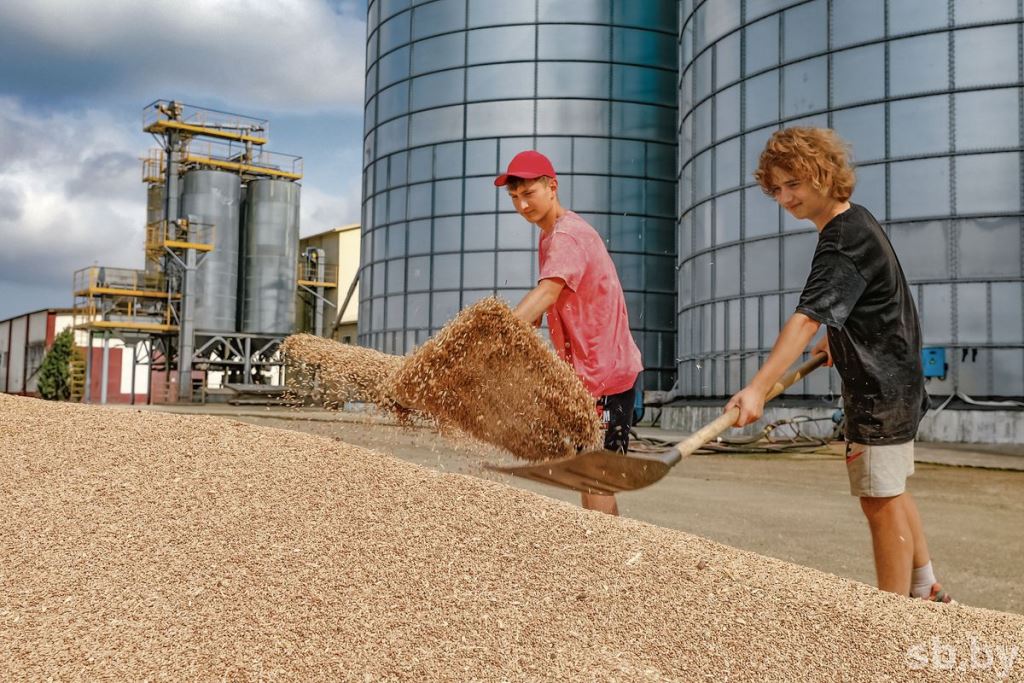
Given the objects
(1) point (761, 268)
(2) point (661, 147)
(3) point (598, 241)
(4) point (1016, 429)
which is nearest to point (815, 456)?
(4) point (1016, 429)

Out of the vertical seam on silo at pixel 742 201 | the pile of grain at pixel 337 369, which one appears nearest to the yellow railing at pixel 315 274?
the vertical seam on silo at pixel 742 201

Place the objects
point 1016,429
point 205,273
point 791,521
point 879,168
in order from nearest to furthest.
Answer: point 791,521 → point 1016,429 → point 879,168 → point 205,273

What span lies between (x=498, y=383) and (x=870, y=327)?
1.33m

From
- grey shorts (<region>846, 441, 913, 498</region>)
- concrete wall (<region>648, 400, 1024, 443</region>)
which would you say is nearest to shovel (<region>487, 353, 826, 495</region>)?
grey shorts (<region>846, 441, 913, 498</region>)

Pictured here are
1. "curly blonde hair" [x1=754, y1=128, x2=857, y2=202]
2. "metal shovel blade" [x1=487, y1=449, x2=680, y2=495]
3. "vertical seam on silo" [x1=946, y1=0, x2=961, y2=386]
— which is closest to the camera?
"curly blonde hair" [x1=754, y1=128, x2=857, y2=202]

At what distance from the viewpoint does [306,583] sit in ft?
9.51

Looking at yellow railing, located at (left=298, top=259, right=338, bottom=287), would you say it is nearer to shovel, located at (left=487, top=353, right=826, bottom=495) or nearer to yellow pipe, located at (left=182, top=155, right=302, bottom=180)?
yellow pipe, located at (left=182, top=155, right=302, bottom=180)

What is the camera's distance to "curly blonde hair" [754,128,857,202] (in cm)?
285

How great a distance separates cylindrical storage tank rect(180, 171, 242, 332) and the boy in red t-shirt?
29237 mm

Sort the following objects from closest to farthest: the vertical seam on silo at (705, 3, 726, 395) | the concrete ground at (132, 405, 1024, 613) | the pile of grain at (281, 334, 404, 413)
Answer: the pile of grain at (281, 334, 404, 413), the concrete ground at (132, 405, 1024, 613), the vertical seam on silo at (705, 3, 726, 395)

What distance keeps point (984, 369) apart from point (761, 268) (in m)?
4.23

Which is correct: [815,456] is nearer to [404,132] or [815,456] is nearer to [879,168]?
[879,168]

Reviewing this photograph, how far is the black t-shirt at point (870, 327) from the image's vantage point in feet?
9.05

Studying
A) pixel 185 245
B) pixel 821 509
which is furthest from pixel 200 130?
pixel 821 509
